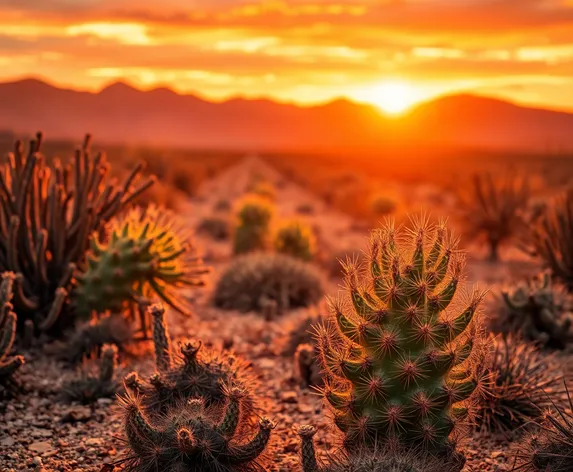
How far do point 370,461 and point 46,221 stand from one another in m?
5.15

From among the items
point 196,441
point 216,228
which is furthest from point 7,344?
point 216,228

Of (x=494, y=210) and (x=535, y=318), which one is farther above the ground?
(x=494, y=210)

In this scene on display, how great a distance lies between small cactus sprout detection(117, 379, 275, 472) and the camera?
4.29 m

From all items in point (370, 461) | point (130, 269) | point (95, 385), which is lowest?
point (95, 385)

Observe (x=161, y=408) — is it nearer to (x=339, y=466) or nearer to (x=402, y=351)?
(x=339, y=466)

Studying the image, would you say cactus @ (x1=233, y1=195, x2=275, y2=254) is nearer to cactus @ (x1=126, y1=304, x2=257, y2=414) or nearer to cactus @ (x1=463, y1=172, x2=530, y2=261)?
cactus @ (x1=463, y1=172, x2=530, y2=261)

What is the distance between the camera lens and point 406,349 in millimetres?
4215

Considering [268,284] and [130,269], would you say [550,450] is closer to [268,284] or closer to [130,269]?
[130,269]

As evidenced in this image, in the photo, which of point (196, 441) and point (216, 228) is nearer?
point (196, 441)

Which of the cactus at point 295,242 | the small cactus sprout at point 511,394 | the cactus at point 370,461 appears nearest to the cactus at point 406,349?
the cactus at point 370,461

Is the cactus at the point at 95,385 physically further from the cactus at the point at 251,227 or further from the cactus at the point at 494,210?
the cactus at the point at 494,210

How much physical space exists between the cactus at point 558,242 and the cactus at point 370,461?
6356mm

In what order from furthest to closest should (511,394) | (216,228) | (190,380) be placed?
(216,228) → (511,394) → (190,380)

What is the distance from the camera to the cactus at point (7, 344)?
5.69m
